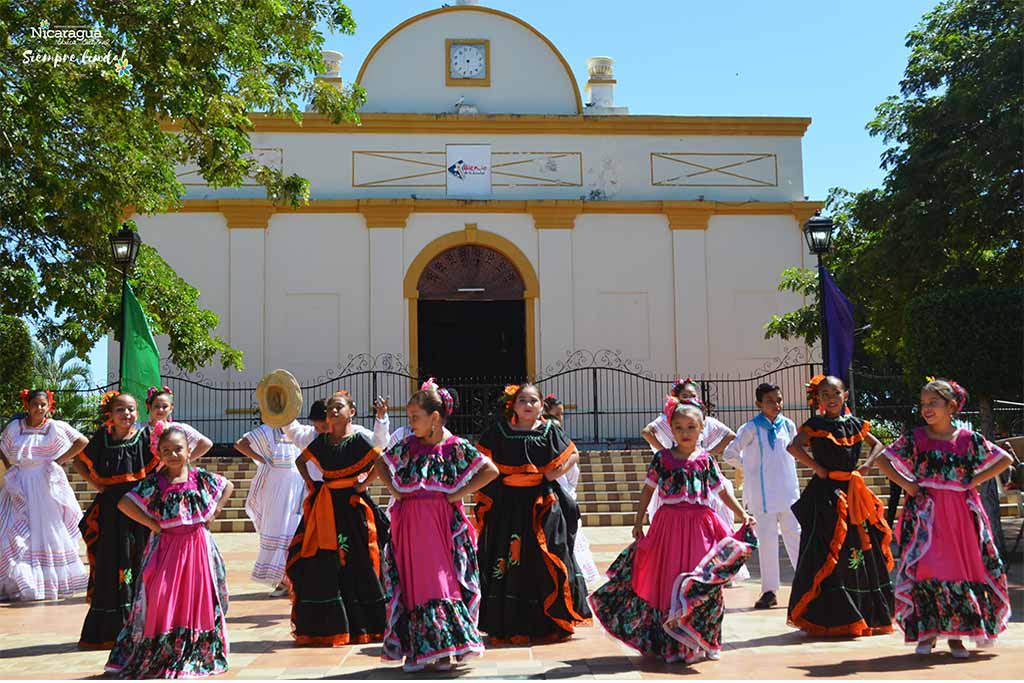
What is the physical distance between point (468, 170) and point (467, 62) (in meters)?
2.37

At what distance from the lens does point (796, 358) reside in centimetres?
2120

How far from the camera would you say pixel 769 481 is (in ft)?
28.3

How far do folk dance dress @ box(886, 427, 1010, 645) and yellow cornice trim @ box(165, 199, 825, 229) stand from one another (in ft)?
49.1

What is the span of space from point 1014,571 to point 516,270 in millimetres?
12713

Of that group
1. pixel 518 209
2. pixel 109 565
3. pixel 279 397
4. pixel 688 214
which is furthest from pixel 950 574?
pixel 688 214

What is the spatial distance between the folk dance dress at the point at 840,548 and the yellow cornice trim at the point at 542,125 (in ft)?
49.2

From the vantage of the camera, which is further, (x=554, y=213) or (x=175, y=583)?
(x=554, y=213)

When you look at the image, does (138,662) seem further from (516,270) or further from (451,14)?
(451,14)

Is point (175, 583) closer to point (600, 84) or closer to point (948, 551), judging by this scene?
point (948, 551)

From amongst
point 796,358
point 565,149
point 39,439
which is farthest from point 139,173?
point 796,358

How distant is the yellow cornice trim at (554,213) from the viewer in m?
21.2

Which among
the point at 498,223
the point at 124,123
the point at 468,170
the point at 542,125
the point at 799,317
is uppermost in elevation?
the point at 542,125

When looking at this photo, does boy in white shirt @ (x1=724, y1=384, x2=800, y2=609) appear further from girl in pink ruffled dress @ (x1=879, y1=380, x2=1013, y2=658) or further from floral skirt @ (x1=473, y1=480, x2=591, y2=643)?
floral skirt @ (x1=473, y1=480, x2=591, y2=643)

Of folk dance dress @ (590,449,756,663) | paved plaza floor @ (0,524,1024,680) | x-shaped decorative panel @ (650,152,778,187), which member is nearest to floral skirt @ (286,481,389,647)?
paved plaza floor @ (0,524,1024,680)
